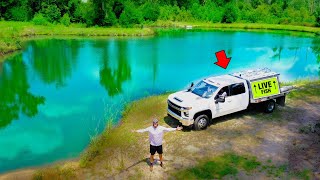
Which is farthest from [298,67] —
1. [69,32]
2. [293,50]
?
[69,32]

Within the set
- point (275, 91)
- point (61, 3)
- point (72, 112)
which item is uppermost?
point (61, 3)

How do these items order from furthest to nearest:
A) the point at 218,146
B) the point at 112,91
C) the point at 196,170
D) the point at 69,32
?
the point at 69,32, the point at 112,91, the point at 218,146, the point at 196,170

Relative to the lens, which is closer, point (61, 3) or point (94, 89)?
point (94, 89)

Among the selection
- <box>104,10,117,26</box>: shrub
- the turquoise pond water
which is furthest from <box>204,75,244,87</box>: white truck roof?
<box>104,10,117,26</box>: shrub

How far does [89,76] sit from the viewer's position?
29.4 metres

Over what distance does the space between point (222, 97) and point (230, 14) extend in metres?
69.0

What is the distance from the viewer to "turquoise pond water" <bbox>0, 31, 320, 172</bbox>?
16875 millimetres

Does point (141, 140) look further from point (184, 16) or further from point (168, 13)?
point (184, 16)

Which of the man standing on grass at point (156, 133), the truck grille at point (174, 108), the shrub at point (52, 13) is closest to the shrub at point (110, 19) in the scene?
the shrub at point (52, 13)

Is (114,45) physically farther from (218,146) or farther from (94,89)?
(218,146)

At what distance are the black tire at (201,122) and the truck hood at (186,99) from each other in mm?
769

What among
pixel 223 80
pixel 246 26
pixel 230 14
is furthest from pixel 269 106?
pixel 230 14

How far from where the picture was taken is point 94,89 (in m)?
25.1

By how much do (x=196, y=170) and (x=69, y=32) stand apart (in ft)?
169
